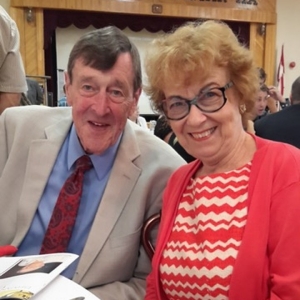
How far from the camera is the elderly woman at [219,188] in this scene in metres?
1.07

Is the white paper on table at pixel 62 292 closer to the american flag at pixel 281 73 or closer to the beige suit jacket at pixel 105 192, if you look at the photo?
the beige suit jacket at pixel 105 192

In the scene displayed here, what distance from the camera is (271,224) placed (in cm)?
108

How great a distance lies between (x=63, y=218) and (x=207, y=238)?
0.51m

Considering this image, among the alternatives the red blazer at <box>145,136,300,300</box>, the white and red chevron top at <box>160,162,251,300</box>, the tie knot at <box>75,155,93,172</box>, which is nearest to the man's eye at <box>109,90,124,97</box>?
the tie knot at <box>75,155,93,172</box>

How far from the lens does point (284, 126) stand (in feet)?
9.33

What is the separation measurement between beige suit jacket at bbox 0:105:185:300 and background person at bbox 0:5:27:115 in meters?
0.24

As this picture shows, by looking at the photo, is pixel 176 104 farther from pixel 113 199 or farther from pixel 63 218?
pixel 63 218

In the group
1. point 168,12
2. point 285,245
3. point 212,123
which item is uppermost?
point 168,12

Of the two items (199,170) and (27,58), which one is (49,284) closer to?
(199,170)

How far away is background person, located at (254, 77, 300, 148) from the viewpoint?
9.14ft

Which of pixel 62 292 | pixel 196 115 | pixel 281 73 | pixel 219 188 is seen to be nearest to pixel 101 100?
pixel 196 115

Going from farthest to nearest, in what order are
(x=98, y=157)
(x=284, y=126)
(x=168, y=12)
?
(x=168, y=12) < (x=284, y=126) < (x=98, y=157)

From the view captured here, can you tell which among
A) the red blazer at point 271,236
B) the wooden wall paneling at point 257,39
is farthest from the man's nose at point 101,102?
the wooden wall paneling at point 257,39

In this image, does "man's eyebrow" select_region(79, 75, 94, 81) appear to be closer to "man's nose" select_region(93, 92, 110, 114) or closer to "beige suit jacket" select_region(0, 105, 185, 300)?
"man's nose" select_region(93, 92, 110, 114)
